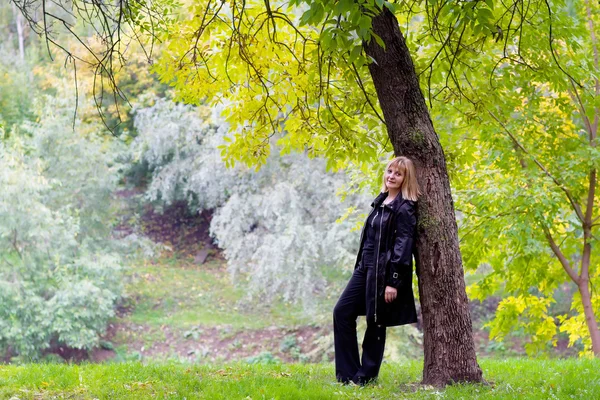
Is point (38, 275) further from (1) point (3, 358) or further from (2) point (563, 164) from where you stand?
(2) point (563, 164)

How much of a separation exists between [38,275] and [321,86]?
12.6 m

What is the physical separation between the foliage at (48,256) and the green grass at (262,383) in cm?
1041

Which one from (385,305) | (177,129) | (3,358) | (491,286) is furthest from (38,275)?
(385,305)

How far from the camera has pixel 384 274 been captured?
4.72 metres

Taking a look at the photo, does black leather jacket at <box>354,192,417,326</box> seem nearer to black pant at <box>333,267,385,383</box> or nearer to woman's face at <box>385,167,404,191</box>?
woman's face at <box>385,167,404,191</box>

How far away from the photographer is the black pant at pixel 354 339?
501 centimetres

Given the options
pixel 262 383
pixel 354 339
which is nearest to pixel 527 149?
pixel 354 339

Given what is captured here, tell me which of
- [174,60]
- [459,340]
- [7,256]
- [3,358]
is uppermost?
[174,60]

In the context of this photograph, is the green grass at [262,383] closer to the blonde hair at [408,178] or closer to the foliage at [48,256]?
the blonde hair at [408,178]

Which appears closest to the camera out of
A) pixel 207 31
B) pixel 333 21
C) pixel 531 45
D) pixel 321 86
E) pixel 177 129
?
pixel 333 21

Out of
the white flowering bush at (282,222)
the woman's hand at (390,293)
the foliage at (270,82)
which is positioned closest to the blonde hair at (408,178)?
the woman's hand at (390,293)

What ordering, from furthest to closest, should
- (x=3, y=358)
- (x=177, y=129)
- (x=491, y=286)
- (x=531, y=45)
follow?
(x=177, y=129) < (x=3, y=358) < (x=491, y=286) < (x=531, y=45)

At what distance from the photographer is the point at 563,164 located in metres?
8.29

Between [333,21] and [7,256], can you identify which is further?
[7,256]
